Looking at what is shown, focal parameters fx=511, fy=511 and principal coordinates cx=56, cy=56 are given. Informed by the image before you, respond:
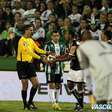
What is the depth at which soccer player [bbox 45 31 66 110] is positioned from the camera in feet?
44.0

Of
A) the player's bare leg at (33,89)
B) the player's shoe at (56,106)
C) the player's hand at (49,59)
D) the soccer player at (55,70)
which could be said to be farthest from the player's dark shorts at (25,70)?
the player's shoe at (56,106)

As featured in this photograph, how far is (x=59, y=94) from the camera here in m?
14.4

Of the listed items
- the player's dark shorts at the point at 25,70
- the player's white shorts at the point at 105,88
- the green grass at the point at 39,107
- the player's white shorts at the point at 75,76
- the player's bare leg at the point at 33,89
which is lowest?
the green grass at the point at 39,107

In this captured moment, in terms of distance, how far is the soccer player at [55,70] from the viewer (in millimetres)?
13422

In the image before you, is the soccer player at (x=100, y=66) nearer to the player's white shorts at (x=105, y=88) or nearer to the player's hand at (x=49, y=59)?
the player's white shorts at (x=105, y=88)

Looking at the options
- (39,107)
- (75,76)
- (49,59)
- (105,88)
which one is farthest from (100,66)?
(39,107)

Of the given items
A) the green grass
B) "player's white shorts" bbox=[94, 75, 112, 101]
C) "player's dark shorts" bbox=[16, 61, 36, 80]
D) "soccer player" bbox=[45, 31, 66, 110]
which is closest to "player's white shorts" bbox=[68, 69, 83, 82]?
"soccer player" bbox=[45, 31, 66, 110]

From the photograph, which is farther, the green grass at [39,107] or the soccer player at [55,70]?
the soccer player at [55,70]

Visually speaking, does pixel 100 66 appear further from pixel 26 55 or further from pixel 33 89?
pixel 33 89

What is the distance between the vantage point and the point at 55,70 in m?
13.5

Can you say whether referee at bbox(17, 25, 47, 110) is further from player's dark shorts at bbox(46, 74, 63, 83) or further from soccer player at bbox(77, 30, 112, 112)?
soccer player at bbox(77, 30, 112, 112)

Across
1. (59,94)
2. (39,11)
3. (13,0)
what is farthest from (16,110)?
(13,0)

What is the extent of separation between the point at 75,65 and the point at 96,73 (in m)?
7.85

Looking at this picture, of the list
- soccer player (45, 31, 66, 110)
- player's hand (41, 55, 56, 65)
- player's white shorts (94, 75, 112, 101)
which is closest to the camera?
player's white shorts (94, 75, 112, 101)
